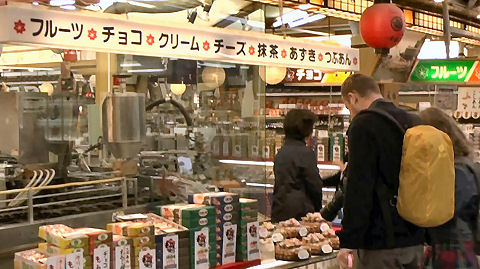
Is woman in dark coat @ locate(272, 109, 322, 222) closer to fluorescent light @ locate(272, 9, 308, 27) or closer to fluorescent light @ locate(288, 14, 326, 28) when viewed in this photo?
fluorescent light @ locate(272, 9, 308, 27)

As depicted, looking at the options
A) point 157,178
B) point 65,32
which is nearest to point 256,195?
point 157,178

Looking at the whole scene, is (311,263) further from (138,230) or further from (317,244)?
(138,230)

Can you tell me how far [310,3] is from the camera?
576cm

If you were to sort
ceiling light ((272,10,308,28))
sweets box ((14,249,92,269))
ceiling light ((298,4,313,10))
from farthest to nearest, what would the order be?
ceiling light ((272,10,308,28)), ceiling light ((298,4,313,10)), sweets box ((14,249,92,269))

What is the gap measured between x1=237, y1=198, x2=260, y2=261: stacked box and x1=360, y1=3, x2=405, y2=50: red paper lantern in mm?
2180

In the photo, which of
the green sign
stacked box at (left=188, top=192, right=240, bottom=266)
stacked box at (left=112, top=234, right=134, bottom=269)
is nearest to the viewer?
stacked box at (left=112, top=234, right=134, bottom=269)

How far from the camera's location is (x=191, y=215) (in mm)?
3293

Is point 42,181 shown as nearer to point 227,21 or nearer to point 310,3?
point 227,21

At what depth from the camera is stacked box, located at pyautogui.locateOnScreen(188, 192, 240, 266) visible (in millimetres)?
3426

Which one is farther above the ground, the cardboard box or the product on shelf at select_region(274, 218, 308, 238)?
the cardboard box

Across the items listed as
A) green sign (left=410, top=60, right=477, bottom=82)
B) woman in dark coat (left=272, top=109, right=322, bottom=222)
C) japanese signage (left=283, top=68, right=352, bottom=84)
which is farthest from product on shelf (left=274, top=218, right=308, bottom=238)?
japanese signage (left=283, top=68, right=352, bottom=84)

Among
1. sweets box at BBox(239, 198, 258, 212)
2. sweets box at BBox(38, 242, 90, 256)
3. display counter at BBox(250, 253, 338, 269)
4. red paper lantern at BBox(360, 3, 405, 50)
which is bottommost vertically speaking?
display counter at BBox(250, 253, 338, 269)

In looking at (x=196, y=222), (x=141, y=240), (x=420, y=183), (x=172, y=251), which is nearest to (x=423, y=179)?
(x=420, y=183)

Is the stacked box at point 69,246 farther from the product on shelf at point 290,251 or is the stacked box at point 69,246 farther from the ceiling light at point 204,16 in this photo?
the ceiling light at point 204,16
